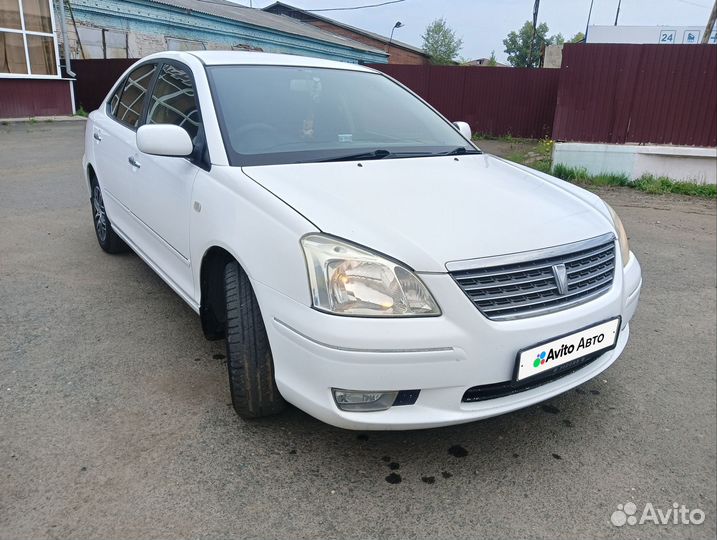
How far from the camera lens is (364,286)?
1.96 meters

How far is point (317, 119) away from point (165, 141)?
0.80 meters

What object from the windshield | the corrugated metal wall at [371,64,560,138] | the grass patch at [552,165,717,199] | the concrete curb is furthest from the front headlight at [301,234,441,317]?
the concrete curb

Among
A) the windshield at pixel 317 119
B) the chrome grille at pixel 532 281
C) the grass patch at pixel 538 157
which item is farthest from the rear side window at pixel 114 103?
the grass patch at pixel 538 157

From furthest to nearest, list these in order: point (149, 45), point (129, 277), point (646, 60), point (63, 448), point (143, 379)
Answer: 1. point (149, 45)
2. point (646, 60)
3. point (129, 277)
4. point (143, 379)
5. point (63, 448)

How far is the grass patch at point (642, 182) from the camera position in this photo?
809 centimetres

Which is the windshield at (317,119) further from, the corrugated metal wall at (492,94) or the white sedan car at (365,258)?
the corrugated metal wall at (492,94)

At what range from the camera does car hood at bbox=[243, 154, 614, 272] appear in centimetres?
202

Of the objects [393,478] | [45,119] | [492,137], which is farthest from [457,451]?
[45,119]

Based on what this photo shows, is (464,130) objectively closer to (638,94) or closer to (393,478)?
(393,478)

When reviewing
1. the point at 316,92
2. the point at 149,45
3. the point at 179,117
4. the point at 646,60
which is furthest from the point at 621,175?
the point at 149,45

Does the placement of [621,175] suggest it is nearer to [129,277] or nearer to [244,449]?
[129,277]

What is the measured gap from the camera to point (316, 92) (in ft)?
10.4

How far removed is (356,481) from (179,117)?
2089mm

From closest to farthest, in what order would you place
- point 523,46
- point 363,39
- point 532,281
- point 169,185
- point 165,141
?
point 532,281 < point 165,141 < point 169,185 < point 363,39 < point 523,46
